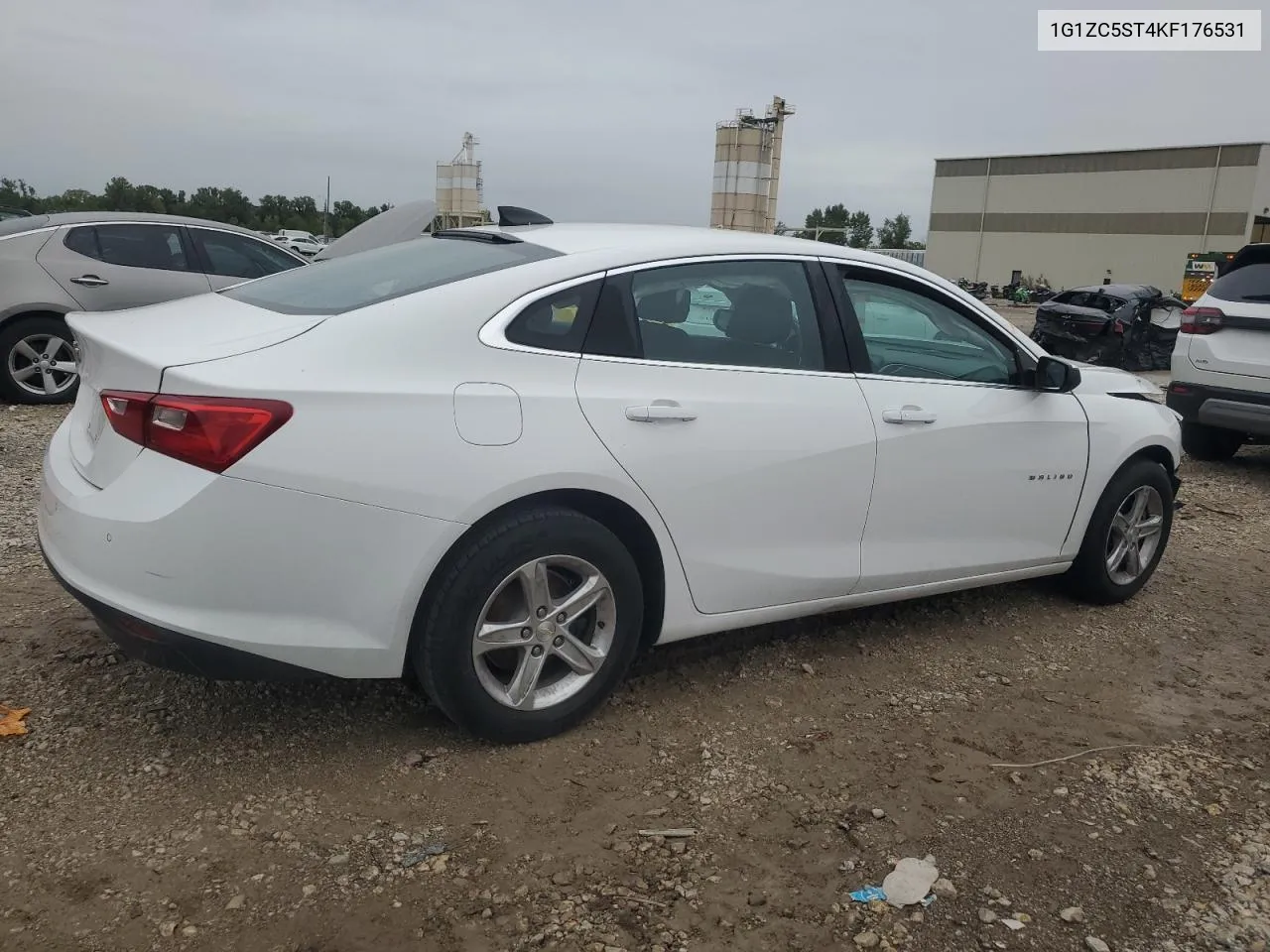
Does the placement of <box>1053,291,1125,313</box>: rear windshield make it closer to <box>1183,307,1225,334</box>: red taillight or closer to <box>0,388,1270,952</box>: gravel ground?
<box>1183,307,1225,334</box>: red taillight

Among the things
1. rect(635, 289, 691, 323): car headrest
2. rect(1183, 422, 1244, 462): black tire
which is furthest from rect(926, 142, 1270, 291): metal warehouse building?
rect(635, 289, 691, 323): car headrest

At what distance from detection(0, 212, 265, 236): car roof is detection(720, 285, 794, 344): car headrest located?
671 cm

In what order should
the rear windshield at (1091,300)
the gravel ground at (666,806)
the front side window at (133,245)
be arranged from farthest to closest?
the rear windshield at (1091,300)
the front side window at (133,245)
the gravel ground at (666,806)

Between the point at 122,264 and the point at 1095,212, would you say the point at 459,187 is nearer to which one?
the point at 122,264

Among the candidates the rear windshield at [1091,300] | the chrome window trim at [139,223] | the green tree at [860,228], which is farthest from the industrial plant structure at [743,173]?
the green tree at [860,228]

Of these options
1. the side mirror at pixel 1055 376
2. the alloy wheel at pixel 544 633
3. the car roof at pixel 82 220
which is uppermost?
the car roof at pixel 82 220

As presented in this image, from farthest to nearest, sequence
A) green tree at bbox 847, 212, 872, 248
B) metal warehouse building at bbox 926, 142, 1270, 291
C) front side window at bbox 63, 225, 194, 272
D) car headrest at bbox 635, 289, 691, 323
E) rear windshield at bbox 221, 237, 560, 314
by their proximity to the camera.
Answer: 1. green tree at bbox 847, 212, 872, 248
2. metal warehouse building at bbox 926, 142, 1270, 291
3. front side window at bbox 63, 225, 194, 272
4. car headrest at bbox 635, 289, 691, 323
5. rear windshield at bbox 221, 237, 560, 314

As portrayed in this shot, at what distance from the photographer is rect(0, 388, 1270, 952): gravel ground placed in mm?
2422

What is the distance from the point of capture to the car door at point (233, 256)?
29.1ft

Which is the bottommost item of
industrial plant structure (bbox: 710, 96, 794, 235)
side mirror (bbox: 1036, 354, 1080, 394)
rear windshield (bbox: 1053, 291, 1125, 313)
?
rear windshield (bbox: 1053, 291, 1125, 313)

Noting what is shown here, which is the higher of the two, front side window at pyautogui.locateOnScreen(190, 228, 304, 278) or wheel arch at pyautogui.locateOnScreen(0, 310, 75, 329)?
front side window at pyautogui.locateOnScreen(190, 228, 304, 278)

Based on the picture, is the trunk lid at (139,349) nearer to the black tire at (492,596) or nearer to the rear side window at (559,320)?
the rear side window at (559,320)

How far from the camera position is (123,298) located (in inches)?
331

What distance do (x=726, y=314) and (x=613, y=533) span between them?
881 mm
